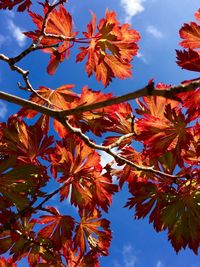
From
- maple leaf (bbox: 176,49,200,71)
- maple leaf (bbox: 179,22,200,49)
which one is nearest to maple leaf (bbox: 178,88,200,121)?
maple leaf (bbox: 176,49,200,71)

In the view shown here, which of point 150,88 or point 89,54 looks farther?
point 89,54

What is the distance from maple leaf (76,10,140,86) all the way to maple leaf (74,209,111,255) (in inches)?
39.6

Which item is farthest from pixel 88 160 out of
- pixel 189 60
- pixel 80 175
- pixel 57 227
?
pixel 189 60

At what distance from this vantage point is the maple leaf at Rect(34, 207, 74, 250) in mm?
2736

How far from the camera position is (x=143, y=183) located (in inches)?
105

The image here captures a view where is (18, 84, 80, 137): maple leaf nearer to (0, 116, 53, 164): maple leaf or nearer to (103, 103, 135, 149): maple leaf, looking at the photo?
(0, 116, 53, 164): maple leaf

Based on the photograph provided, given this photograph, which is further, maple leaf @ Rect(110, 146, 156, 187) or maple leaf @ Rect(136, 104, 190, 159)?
maple leaf @ Rect(110, 146, 156, 187)

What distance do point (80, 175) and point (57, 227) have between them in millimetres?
464

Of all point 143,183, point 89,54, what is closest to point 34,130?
point 89,54

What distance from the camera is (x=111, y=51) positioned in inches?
102

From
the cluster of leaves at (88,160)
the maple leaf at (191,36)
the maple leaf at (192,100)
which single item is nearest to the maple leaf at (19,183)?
the cluster of leaves at (88,160)

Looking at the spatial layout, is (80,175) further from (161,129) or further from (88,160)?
(161,129)

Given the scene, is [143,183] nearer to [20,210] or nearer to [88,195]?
[88,195]

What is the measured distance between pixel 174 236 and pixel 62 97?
1.13m
